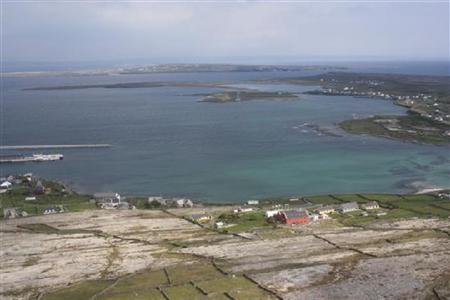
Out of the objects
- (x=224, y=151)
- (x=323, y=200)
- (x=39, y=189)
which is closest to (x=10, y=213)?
(x=39, y=189)

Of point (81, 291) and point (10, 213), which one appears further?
point (10, 213)

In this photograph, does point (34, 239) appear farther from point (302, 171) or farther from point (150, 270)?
point (302, 171)

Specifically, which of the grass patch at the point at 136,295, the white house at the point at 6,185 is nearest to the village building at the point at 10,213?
the white house at the point at 6,185

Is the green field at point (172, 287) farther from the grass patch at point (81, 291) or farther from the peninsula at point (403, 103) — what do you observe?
the peninsula at point (403, 103)

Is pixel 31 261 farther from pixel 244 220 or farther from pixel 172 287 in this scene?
pixel 244 220

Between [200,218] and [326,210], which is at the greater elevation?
[326,210]

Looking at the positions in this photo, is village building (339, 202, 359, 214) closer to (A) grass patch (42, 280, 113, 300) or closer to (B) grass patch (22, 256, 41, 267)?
(A) grass patch (42, 280, 113, 300)
